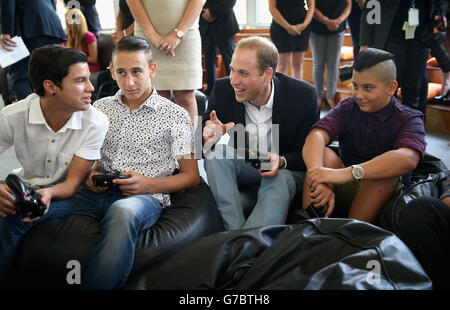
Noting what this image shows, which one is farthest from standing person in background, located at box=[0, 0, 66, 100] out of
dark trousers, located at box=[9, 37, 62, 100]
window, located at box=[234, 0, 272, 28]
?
window, located at box=[234, 0, 272, 28]

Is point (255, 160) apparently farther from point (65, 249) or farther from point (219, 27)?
point (219, 27)

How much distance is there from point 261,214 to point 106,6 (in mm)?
6253

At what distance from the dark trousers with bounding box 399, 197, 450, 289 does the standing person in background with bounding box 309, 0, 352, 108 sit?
274 cm

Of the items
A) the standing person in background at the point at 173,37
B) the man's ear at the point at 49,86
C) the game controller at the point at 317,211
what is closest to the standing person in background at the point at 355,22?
the standing person in background at the point at 173,37

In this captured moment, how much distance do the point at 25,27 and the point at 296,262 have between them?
2.25m

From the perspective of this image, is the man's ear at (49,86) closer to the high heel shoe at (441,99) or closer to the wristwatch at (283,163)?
the wristwatch at (283,163)

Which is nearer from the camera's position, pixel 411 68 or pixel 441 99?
pixel 411 68

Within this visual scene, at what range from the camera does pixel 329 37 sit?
3.90 metres

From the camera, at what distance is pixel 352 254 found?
3.98 feet

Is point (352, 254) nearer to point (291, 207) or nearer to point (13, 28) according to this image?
point (291, 207)

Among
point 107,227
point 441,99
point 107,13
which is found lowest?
point 441,99

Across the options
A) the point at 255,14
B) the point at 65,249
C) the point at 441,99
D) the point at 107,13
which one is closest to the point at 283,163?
the point at 65,249

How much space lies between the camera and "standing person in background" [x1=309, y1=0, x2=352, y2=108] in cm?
380

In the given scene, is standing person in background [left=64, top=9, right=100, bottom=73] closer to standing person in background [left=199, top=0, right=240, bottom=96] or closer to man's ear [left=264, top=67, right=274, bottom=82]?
standing person in background [left=199, top=0, right=240, bottom=96]
